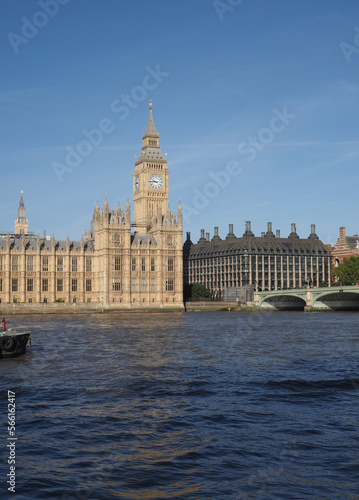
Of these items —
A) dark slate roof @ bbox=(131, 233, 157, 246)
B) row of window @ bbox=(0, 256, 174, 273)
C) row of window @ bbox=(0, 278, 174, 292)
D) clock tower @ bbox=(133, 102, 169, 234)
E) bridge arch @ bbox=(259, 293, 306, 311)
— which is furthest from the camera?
clock tower @ bbox=(133, 102, 169, 234)

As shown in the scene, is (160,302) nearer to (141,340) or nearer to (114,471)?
(141,340)

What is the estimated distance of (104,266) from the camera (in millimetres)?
128750

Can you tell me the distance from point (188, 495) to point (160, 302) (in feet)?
381

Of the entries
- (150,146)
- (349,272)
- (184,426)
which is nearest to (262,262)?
(349,272)

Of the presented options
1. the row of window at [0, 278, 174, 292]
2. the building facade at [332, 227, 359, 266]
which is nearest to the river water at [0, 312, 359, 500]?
the row of window at [0, 278, 174, 292]

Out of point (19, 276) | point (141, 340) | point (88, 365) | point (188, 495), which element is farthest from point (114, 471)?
point (19, 276)

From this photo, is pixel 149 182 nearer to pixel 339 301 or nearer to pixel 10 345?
pixel 339 301

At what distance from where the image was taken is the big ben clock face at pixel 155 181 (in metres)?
157

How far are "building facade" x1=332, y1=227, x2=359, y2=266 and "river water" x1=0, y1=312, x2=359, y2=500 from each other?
→ 405 ft

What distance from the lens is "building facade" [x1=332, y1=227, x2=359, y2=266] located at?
16312cm

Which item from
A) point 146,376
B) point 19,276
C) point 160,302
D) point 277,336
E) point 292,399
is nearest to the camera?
point 292,399

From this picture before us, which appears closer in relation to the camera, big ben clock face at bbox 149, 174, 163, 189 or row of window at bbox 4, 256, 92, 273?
row of window at bbox 4, 256, 92, 273

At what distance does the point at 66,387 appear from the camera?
103ft

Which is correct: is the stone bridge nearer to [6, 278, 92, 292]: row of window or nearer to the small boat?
[6, 278, 92, 292]: row of window
